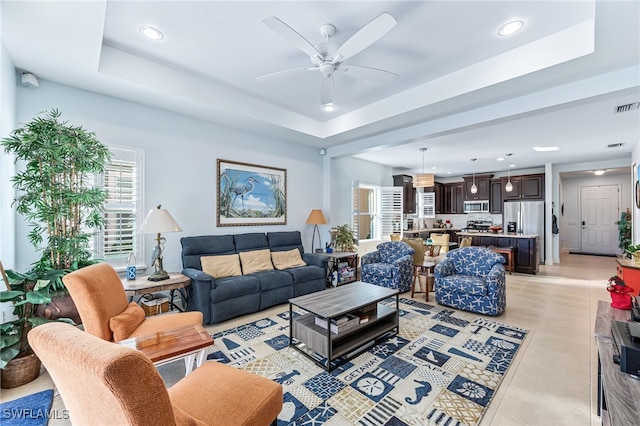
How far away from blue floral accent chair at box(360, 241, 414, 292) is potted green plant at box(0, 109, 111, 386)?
3822mm

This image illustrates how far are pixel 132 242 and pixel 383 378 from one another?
3.27 metres

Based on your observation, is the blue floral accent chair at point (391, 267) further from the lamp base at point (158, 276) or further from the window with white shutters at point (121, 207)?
the window with white shutters at point (121, 207)

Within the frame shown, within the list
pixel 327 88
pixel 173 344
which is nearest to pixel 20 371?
pixel 173 344

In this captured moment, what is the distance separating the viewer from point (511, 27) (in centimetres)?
241

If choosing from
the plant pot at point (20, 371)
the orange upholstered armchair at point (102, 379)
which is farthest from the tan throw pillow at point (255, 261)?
the orange upholstered armchair at point (102, 379)

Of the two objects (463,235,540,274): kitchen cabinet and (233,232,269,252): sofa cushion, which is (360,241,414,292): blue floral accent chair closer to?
(233,232,269,252): sofa cushion

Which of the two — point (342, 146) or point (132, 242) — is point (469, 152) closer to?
point (342, 146)

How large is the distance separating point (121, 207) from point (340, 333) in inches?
118

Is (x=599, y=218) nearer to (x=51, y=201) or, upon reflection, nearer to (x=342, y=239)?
(x=342, y=239)

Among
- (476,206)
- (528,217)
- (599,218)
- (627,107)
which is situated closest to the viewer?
(627,107)

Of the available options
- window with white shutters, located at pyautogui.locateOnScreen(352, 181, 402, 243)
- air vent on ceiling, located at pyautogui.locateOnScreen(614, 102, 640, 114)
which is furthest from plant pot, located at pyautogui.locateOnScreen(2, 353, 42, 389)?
air vent on ceiling, located at pyautogui.locateOnScreen(614, 102, 640, 114)

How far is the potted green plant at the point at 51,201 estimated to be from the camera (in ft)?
7.23

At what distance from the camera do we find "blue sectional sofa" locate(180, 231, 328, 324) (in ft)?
10.9

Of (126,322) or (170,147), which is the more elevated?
(170,147)
